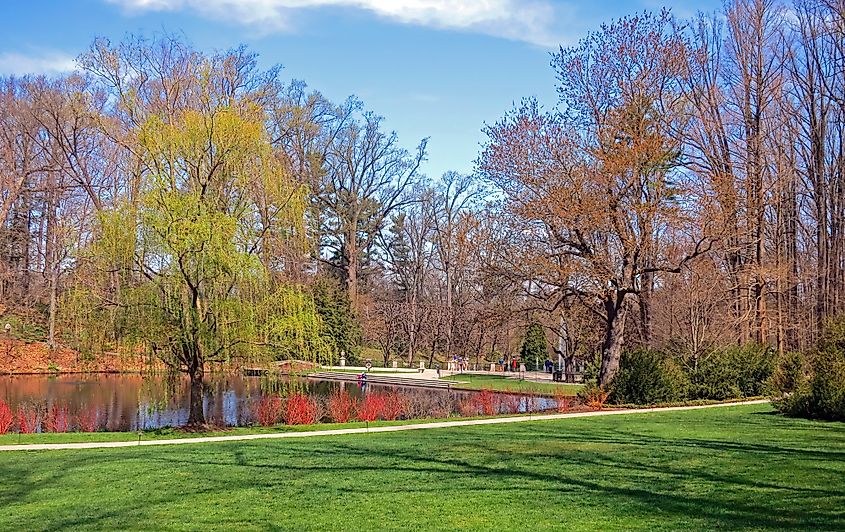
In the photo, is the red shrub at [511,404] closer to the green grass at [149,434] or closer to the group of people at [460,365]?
the green grass at [149,434]

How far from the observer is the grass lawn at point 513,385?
88.9 feet

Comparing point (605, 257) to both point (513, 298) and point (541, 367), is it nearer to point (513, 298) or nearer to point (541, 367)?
point (513, 298)

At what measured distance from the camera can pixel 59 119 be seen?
111 ft

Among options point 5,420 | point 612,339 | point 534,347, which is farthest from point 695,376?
point 534,347

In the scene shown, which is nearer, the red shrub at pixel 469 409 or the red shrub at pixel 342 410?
the red shrub at pixel 342 410

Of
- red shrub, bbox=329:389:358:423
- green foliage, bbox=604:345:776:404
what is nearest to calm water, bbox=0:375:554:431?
red shrub, bbox=329:389:358:423

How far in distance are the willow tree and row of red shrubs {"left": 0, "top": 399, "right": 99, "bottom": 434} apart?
11.1 feet

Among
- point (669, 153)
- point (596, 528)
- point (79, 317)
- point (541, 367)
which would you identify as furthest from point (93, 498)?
point (541, 367)

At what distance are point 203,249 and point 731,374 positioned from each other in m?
15.5

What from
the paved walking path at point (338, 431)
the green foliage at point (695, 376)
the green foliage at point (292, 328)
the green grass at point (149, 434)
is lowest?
the green grass at point (149, 434)

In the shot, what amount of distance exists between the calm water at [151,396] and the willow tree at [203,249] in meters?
1.07

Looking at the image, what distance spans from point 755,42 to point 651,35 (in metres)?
7.40

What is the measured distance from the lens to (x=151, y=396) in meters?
Answer: 17.7

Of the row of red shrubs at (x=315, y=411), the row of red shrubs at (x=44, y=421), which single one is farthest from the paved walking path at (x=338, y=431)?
the row of red shrubs at (x=44, y=421)
